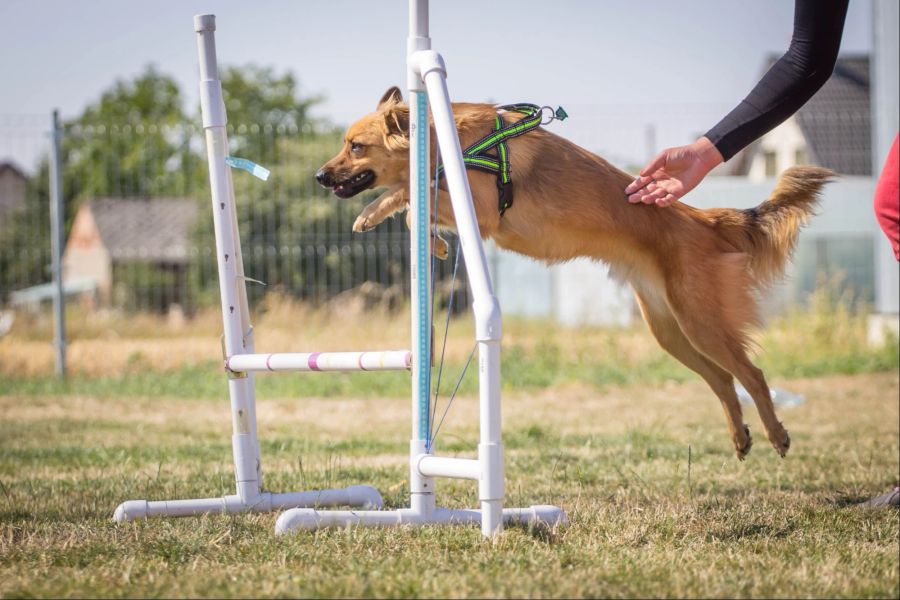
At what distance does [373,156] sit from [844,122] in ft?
41.4

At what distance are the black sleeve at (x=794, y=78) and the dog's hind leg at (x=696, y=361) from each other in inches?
53.8

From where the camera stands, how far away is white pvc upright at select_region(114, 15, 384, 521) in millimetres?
3557

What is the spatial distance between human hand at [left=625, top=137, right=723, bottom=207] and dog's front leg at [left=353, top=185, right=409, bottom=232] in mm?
1012

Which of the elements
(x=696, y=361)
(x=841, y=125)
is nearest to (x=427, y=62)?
(x=696, y=361)

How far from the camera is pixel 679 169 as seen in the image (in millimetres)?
3307

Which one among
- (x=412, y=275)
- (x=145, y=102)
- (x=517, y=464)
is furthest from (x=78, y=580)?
(x=145, y=102)

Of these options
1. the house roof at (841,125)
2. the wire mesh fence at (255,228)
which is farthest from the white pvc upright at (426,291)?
the house roof at (841,125)

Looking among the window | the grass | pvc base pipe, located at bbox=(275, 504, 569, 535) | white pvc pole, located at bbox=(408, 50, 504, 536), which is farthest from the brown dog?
the window

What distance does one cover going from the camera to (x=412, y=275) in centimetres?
312

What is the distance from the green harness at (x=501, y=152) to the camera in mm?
3763

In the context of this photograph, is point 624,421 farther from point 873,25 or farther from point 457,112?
point 873,25

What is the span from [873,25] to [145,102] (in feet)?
138

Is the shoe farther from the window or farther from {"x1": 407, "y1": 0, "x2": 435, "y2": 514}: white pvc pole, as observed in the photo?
the window

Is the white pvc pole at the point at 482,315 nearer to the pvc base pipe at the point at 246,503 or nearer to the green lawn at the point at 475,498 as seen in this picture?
the green lawn at the point at 475,498
